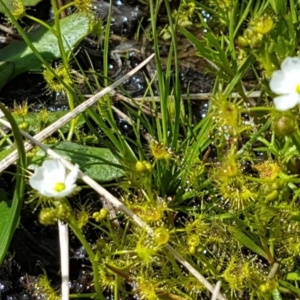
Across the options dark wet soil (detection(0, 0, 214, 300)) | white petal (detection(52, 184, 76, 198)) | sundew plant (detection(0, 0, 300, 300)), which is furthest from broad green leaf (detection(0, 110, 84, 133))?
white petal (detection(52, 184, 76, 198))

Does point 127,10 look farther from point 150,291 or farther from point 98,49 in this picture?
point 150,291

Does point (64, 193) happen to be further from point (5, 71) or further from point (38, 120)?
point (5, 71)

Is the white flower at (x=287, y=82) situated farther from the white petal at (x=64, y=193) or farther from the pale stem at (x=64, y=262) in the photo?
the pale stem at (x=64, y=262)

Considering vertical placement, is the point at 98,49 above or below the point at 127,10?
below

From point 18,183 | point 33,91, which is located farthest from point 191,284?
point 33,91

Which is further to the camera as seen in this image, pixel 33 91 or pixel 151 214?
pixel 33 91

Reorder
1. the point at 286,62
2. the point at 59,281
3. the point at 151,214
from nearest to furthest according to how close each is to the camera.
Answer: the point at 286,62
the point at 151,214
the point at 59,281

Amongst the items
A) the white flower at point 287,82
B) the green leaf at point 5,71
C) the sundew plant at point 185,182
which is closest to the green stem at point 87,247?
the sundew plant at point 185,182

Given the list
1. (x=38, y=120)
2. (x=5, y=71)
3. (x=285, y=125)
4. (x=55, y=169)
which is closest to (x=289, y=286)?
(x=285, y=125)
